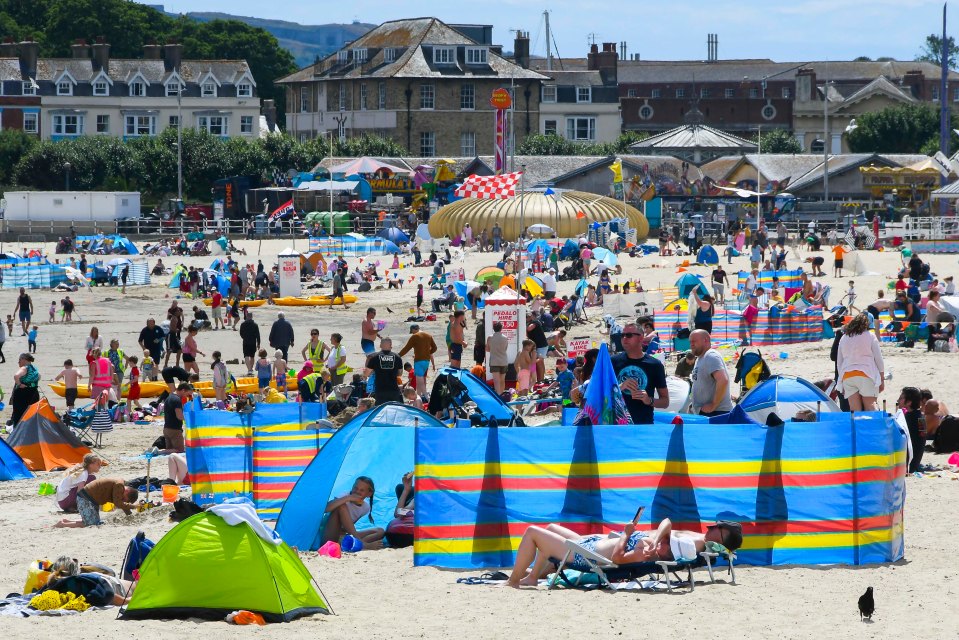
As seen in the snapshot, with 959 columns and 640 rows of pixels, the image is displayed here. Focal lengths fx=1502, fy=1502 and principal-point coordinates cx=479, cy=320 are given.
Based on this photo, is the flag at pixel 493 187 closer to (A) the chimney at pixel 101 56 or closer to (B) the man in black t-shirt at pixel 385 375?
(A) the chimney at pixel 101 56

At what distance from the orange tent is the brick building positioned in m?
61.9

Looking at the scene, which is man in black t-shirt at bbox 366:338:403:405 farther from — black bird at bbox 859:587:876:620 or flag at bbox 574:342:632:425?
black bird at bbox 859:587:876:620

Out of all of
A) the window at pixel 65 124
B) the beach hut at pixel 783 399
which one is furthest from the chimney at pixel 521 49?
the beach hut at pixel 783 399

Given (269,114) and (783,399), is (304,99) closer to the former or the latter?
(269,114)

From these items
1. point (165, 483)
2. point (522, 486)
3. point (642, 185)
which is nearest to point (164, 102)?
point (642, 185)

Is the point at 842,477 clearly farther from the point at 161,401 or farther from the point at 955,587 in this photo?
the point at 161,401

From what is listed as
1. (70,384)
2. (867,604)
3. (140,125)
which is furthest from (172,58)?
(867,604)

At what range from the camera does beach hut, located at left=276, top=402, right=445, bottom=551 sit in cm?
1023

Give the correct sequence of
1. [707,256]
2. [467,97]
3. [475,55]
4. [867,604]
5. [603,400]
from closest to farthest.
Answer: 1. [867,604]
2. [603,400]
3. [707,256]
4. [467,97]
5. [475,55]

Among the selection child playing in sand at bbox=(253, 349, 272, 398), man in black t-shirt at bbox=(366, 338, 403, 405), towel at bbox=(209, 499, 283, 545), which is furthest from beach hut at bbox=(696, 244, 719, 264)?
towel at bbox=(209, 499, 283, 545)

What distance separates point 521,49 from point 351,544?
259ft

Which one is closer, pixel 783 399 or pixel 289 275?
pixel 783 399

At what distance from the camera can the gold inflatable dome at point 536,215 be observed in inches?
1839

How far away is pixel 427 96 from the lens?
77625 mm
